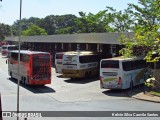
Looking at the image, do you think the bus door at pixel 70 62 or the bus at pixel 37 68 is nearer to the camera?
the bus at pixel 37 68

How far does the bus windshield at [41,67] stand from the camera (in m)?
33.0

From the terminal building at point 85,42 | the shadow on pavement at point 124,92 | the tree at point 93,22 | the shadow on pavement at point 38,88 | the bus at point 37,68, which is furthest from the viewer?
the tree at point 93,22

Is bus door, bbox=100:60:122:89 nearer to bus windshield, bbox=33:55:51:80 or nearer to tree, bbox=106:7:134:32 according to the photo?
bus windshield, bbox=33:55:51:80

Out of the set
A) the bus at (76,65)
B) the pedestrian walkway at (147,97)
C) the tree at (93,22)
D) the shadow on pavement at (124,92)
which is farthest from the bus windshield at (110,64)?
the tree at (93,22)

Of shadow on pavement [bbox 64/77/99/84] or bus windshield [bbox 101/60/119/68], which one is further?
shadow on pavement [bbox 64/77/99/84]

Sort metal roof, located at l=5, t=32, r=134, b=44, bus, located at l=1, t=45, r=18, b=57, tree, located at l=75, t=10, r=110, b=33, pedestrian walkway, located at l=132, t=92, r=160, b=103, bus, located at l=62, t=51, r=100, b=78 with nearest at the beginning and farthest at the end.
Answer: pedestrian walkway, located at l=132, t=92, r=160, b=103 < metal roof, located at l=5, t=32, r=134, b=44 < bus, located at l=62, t=51, r=100, b=78 < bus, located at l=1, t=45, r=18, b=57 < tree, located at l=75, t=10, r=110, b=33

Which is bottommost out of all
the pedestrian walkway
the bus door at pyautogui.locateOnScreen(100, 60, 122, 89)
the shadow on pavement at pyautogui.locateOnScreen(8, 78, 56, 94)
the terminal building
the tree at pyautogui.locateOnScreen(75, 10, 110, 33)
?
the shadow on pavement at pyautogui.locateOnScreen(8, 78, 56, 94)

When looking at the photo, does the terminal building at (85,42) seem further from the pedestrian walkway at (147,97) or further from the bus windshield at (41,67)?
the bus windshield at (41,67)

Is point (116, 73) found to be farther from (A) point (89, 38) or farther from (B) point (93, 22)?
(B) point (93, 22)

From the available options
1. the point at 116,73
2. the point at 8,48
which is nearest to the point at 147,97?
the point at 116,73

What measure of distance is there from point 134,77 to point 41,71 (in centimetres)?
853

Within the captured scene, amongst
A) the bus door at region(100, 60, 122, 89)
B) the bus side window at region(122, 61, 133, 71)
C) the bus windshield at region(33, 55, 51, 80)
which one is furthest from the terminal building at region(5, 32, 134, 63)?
the bus windshield at region(33, 55, 51, 80)

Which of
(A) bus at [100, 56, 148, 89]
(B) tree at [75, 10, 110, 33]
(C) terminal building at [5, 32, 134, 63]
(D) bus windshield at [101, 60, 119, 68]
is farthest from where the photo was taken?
(B) tree at [75, 10, 110, 33]

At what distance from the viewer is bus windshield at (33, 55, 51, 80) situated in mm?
33000
